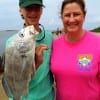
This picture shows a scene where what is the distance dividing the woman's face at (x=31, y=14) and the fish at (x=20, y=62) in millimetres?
524

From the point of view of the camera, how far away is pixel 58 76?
534 cm

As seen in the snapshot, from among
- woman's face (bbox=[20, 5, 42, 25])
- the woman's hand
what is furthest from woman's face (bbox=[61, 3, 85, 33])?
the woman's hand

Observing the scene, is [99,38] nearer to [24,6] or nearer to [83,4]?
[83,4]

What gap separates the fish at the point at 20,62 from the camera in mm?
4723

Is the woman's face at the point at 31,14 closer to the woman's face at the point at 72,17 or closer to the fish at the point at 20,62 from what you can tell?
the woman's face at the point at 72,17

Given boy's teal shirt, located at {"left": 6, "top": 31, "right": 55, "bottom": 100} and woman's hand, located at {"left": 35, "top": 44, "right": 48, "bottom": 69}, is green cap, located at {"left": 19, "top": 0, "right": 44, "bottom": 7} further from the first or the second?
woman's hand, located at {"left": 35, "top": 44, "right": 48, "bottom": 69}

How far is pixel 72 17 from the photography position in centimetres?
525

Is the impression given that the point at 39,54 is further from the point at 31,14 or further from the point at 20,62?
the point at 31,14

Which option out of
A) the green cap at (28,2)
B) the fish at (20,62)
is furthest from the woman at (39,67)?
the fish at (20,62)

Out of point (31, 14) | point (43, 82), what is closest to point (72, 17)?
point (31, 14)

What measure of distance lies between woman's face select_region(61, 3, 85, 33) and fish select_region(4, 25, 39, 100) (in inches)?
24.7

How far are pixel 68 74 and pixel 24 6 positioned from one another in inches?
41.4

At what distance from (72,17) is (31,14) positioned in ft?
1.75

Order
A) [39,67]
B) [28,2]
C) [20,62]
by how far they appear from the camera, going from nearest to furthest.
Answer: [20,62]
[39,67]
[28,2]
